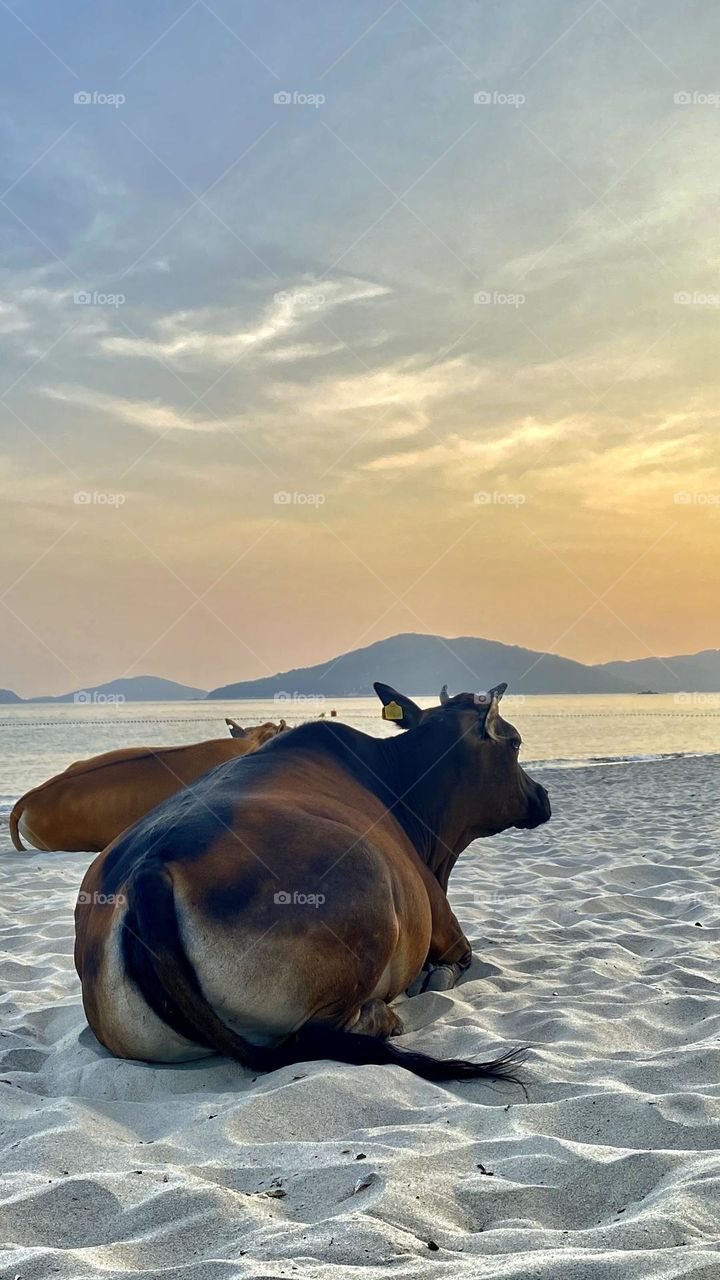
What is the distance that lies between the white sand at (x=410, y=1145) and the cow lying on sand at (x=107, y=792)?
3.91 metres

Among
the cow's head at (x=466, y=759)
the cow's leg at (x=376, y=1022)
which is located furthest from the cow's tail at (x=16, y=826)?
the cow's leg at (x=376, y=1022)

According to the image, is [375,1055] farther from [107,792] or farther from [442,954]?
[107,792]

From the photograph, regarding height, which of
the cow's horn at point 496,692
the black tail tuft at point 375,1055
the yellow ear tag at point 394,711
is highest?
the cow's horn at point 496,692

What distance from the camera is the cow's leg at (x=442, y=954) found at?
5.24 meters

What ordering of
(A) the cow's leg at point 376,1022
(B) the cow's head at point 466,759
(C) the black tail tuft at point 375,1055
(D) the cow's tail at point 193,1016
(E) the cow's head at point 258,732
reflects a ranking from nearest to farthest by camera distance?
(D) the cow's tail at point 193,1016
(C) the black tail tuft at point 375,1055
(A) the cow's leg at point 376,1022
(B) the cow's head at point 466,759
(E) the cow's head at point 258,732

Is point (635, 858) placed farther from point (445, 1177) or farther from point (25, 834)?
point (445, 1177)

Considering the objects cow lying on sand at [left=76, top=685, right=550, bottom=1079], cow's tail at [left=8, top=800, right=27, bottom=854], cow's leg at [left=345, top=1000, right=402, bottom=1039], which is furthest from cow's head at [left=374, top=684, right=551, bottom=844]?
cow's tail at [left=8, top=800, right=27, bottom=854]

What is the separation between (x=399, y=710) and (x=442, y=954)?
4.92 feet

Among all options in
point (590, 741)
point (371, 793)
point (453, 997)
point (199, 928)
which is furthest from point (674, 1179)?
point (590, 741)

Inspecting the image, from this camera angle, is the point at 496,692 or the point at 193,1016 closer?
the point at 193,1016

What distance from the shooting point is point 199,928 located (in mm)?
3680

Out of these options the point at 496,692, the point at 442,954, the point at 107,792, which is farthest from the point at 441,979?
the point at 107,792

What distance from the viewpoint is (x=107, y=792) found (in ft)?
32.6

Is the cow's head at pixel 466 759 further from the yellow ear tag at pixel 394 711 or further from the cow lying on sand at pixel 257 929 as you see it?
the cow lying on sand at pixel 257 929
